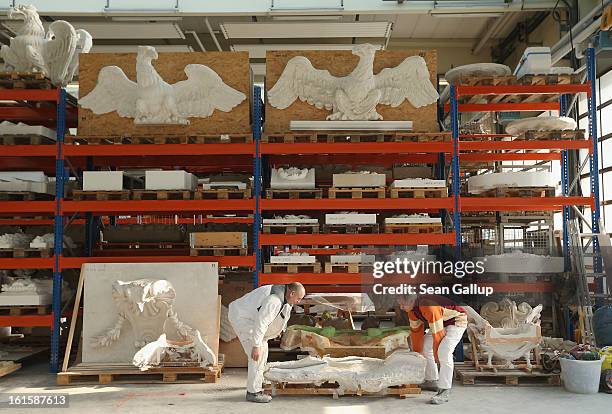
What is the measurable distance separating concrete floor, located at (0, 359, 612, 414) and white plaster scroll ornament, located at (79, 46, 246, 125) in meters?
4.35

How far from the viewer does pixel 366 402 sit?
23.1 feet

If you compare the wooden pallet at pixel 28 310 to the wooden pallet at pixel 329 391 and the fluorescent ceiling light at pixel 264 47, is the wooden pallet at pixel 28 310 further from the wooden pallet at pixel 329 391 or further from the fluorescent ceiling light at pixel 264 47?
the fluorescent ceiling light at pixel 264 47

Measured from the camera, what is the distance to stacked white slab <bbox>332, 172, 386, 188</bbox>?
9562 millimetres

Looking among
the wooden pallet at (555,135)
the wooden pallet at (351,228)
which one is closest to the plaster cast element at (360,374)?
the wooden pallet at (351,228)

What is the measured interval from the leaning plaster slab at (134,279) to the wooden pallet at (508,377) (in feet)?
11.9

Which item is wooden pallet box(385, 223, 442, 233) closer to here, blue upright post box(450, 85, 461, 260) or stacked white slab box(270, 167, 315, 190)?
blue upright post box(450, 85, 461, 260)

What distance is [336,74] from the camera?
9.96 m

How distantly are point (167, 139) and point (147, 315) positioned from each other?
302cm

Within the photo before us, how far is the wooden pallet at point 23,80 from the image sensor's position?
961 centimetres

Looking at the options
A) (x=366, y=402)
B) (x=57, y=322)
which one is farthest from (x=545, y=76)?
(x=57, y=322)

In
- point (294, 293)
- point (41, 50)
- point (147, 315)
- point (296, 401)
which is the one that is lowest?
point (296, 401)

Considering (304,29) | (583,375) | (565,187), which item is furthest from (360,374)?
(304,29)

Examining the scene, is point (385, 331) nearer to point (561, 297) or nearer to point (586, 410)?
point (586, 410)

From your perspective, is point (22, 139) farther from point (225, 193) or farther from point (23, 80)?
point (225, 193)
